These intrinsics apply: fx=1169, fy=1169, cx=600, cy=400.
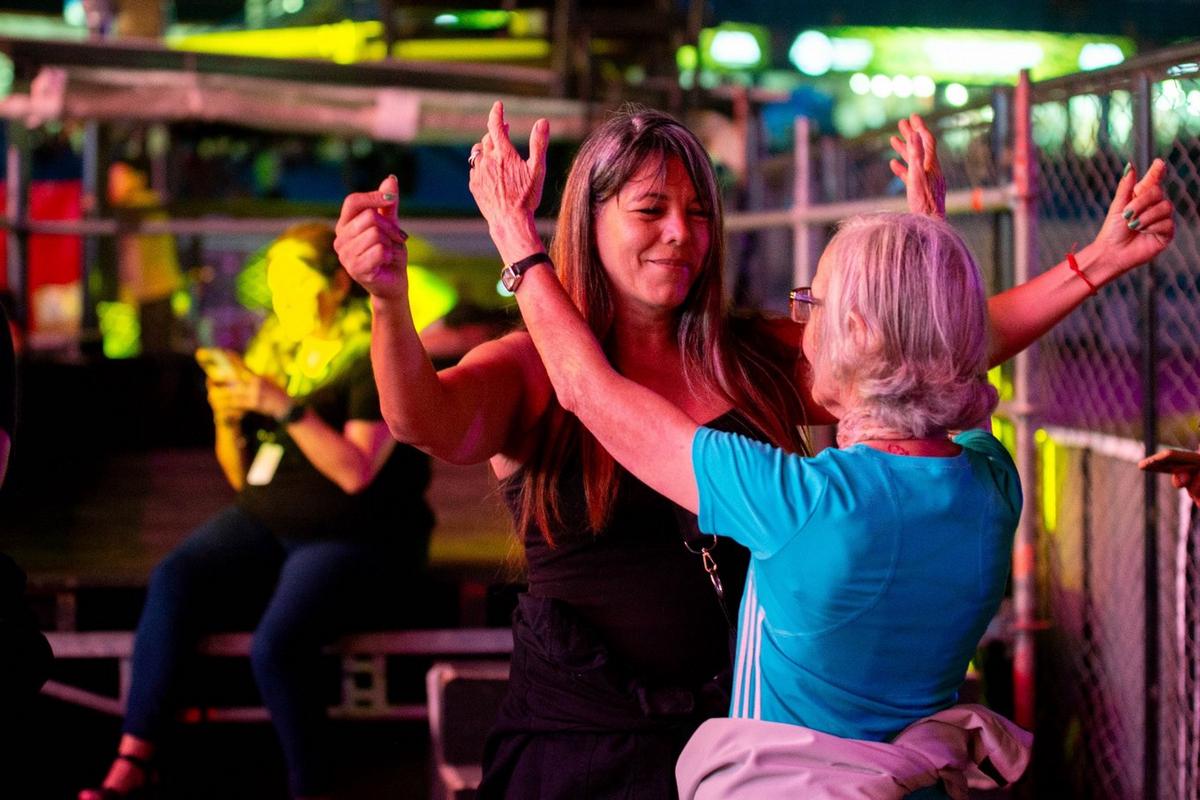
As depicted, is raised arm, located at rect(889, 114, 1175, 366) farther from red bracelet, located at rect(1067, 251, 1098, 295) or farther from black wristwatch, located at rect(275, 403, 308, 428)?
black wristwatch, located at rect(275, 403, 308, 428)

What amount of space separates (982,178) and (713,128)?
2.64 m

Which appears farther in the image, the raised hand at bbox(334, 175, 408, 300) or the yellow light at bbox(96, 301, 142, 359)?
the yellow light at bbox(96, 301, 142, 359)

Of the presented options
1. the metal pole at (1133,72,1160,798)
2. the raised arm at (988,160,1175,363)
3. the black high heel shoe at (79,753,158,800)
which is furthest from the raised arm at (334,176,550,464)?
the black high heel shoe at (79,753,158,800)

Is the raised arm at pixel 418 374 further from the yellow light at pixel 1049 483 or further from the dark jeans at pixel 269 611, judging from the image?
the yellow light at pixel 1049 483

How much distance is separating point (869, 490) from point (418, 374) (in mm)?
664

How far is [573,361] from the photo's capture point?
162 cm

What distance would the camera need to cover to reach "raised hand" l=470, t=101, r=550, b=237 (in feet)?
Answer: 5.51

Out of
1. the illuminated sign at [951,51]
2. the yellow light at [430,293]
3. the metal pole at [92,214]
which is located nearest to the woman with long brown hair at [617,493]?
the metal pole at [92,214]

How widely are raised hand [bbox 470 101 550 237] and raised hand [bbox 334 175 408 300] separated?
0.13 m

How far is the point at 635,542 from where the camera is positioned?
1.94 meters

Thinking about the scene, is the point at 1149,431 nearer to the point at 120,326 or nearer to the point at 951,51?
the point at 120,326

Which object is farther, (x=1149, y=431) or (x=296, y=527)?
(x=296, y=527)

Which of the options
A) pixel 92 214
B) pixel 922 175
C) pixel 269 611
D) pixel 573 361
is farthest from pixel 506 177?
pixel 92 214

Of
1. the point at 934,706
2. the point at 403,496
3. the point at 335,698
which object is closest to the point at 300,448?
the point at 403,496
